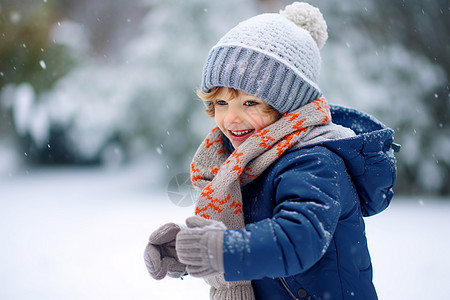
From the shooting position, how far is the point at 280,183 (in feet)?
3.81

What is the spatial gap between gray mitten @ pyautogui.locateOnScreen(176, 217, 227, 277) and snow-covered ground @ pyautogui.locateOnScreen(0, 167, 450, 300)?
2019 millimetres

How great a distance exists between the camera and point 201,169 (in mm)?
1491

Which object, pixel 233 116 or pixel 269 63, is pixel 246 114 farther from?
pixel 269 63

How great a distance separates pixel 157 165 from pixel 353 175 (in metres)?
5.73

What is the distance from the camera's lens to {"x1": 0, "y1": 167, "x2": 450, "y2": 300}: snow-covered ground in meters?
3.04

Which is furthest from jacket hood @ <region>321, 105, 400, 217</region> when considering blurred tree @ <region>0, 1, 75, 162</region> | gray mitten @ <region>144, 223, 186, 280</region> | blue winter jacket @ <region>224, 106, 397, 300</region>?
blurred tree @ <region>0, 1, 75, 162</region>

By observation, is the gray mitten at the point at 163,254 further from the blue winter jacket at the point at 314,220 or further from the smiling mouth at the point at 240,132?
the smiling mouth at the point at 240,132

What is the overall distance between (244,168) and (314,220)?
0.31 metres

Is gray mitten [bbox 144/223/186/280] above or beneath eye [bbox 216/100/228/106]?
beneath

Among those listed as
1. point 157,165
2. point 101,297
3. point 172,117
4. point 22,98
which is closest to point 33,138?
point 22,98

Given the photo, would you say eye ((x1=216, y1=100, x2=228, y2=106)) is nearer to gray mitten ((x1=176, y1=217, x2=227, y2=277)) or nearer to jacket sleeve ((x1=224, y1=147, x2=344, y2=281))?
jacket sleeve ((x1=224, y1=147, x2=344, y2=281))

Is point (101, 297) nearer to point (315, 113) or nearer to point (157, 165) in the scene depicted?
point (315, 113)

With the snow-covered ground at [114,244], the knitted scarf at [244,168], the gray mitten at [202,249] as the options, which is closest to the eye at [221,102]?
the knitted scarf at [244,168]

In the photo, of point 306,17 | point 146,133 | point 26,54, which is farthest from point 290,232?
point 26,54
